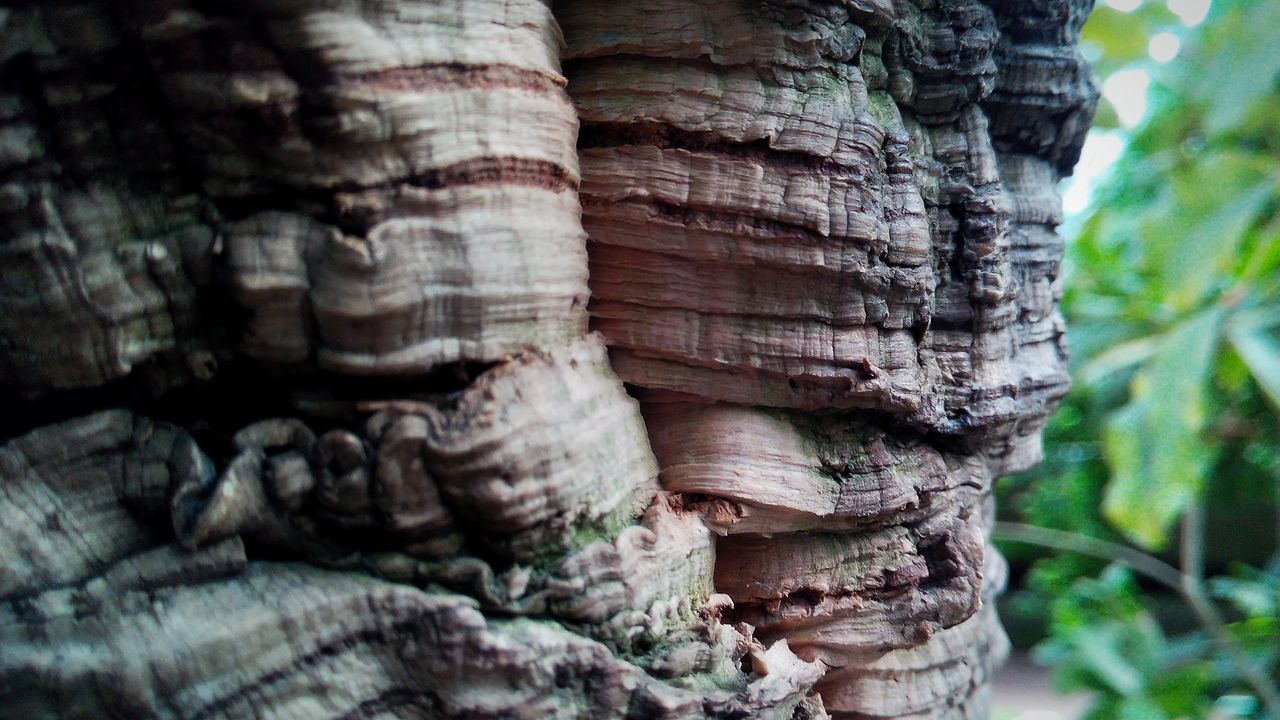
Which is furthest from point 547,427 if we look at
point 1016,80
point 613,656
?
point 1016,80

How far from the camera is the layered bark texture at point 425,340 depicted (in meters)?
0.83

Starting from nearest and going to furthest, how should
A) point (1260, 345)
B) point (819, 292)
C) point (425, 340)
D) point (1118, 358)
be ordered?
point (425, 340)
point (819, 292)
point (1260, 345)
point (1118, 358)

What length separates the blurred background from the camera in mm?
3123

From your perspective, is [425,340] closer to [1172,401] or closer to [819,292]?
[819,292]

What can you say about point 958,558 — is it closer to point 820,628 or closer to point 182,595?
point 820,628

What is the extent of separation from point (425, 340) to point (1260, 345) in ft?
11.2

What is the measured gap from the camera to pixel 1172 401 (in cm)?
312

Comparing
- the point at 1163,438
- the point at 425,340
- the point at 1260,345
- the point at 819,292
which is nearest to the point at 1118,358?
the point at 1260,345

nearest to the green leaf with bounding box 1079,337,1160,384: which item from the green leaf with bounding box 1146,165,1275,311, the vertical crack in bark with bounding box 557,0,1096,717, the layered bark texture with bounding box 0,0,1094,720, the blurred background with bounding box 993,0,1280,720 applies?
the blurred background with bounding box 993,0,1280,720

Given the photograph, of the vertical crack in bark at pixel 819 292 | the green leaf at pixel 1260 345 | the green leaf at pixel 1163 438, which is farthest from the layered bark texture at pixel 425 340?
the green leaf at pixel 1260 345

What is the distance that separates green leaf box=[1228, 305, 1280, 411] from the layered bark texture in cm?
269

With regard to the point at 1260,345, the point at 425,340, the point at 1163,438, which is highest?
the point at 1260,345

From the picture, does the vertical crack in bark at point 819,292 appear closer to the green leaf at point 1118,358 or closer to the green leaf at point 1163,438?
the green leaf at point 1163,438

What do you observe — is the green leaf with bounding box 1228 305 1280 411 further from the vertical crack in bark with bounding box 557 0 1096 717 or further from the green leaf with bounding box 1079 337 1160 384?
the vertical crack in bark with bounding box 557 0 1096 717
